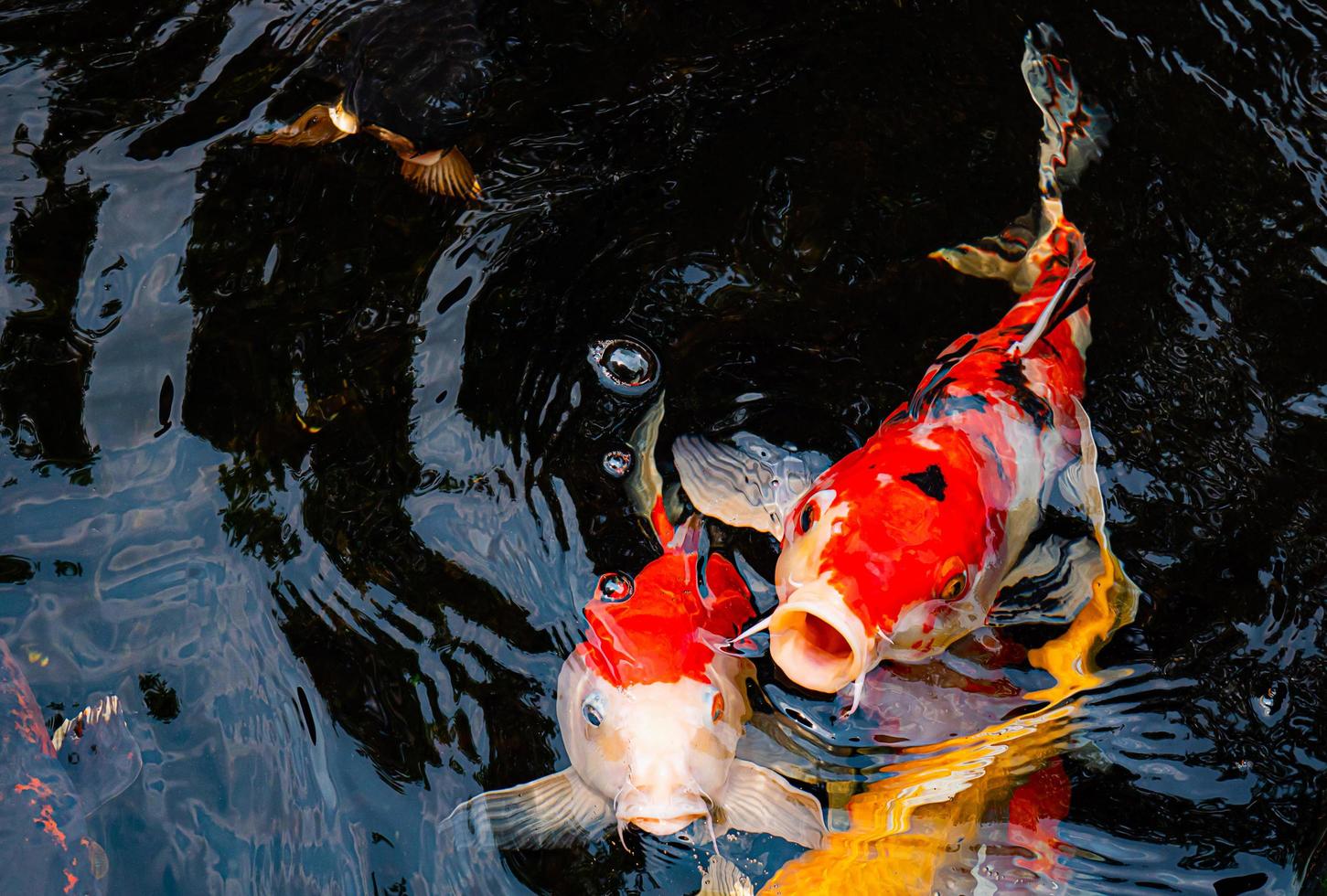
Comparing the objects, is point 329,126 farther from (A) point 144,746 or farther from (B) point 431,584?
(A) point 144,746

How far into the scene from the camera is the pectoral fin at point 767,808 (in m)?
3.31

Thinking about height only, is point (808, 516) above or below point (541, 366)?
above

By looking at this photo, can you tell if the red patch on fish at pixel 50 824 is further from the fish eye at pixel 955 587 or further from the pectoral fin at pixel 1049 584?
the pectoral fin at pixel 1049 584

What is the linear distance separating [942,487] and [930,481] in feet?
0.13

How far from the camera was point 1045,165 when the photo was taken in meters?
4.63

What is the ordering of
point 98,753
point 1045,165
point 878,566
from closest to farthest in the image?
point 878,566
point 98,753
point 1045,165

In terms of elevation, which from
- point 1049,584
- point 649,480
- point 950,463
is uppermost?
point 950,463

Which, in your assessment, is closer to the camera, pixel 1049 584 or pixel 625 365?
pixel 1049 584

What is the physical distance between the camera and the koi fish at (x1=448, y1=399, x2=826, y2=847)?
3.19m

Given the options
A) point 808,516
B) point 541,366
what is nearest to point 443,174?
point 541,366

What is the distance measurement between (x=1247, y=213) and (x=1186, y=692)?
78.1 inches

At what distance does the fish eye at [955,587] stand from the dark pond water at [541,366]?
559 mm

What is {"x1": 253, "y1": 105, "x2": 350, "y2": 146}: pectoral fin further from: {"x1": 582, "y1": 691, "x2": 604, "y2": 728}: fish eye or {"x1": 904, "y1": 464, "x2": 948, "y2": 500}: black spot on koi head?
{"x1": 904, "y1": 464, "x2": 948, "y2": 500}: black spot on koi head

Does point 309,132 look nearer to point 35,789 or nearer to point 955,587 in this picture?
point 35,789
